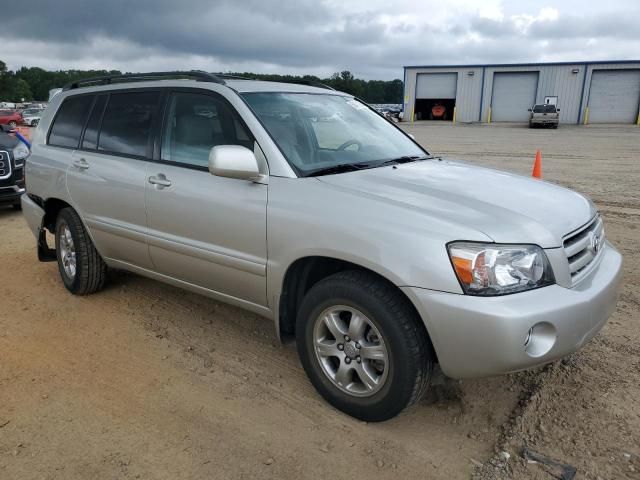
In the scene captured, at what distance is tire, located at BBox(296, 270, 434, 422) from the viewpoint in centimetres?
258

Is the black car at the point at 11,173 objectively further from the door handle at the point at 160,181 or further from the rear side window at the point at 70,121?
the door handle at the point at 160,181

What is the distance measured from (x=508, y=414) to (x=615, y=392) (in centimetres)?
70

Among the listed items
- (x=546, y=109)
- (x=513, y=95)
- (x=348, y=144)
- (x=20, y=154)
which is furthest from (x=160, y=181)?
(x=513, y=95)

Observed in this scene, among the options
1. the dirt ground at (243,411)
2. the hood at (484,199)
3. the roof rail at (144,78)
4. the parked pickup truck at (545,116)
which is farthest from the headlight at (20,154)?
the parked pickup truck at (545,116)

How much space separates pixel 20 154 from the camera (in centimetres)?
866

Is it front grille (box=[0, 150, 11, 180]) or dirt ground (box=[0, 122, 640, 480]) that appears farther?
front grille (box=[0, 150, 11, 180])

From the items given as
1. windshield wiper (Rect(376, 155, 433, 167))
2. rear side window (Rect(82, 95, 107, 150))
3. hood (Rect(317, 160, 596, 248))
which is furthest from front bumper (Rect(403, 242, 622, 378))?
rear side window (Rect(82, 95, 107, 150))

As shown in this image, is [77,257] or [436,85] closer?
[77,257]

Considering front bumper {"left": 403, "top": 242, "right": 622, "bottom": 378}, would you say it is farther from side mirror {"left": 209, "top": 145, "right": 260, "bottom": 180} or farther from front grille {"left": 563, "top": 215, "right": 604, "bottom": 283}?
side mirror {"left": 209, "top": 145, "right": 260, "bottom": 180}

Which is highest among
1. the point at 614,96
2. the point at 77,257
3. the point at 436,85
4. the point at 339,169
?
the point at 436,85

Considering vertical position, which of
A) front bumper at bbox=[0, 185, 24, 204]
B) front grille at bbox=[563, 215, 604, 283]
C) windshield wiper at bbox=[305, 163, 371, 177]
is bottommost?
front bumper at bbox=[0, 185, 24, 204]

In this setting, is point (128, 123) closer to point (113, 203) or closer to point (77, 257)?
point (113, 203)

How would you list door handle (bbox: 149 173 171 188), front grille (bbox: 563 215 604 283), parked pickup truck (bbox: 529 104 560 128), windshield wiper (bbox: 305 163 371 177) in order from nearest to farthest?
front grille (bbox: 563 215 604 283)
windshield wiper (bbox: 305 163 371 177)
door handle (bbox: 149 173 171 188)
parked pickup truck (bbox: 529 104 560 128)

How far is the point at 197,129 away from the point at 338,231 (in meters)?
1.49
